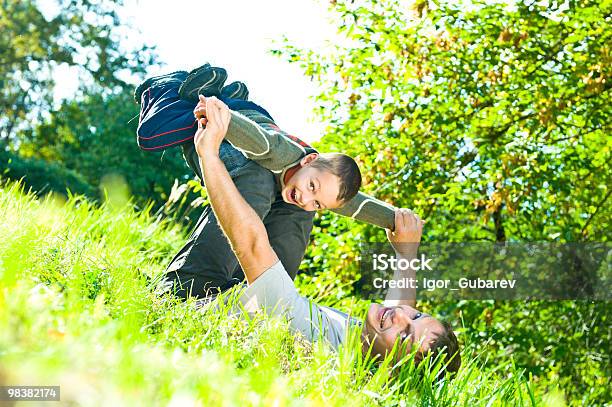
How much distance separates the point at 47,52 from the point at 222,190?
65.7 ft

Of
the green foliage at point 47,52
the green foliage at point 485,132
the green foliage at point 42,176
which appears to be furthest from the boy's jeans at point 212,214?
the green foliage at point 47,52

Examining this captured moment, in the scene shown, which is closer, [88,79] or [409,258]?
[409,258]

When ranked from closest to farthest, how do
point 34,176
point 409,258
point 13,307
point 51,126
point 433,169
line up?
point 13,307
point 409,258
point 433,169
point 34,176
point 51,126

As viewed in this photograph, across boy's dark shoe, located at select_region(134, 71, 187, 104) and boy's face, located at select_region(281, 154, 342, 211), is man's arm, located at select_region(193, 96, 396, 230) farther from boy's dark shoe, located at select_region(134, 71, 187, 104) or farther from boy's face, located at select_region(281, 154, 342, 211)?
boy's dark shoe, located at select_region(134, 71, 187, 104)

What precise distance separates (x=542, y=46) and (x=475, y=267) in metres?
2.00

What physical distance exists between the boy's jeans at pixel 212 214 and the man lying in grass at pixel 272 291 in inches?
10.4

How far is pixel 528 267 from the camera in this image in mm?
6660

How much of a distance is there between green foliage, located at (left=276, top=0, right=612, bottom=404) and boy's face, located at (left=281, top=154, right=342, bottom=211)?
9.26 feet

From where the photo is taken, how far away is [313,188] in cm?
325

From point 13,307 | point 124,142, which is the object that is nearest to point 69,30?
point 124,142

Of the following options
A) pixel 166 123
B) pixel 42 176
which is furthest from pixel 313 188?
pixel 42 176

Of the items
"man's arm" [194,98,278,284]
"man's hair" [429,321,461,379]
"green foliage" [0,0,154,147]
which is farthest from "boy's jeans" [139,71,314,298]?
"green foliage" [0,0,154,147]

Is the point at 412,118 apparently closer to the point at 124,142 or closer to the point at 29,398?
the point at 29,398

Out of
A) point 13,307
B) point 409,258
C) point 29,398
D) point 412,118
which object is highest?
point 412,118
